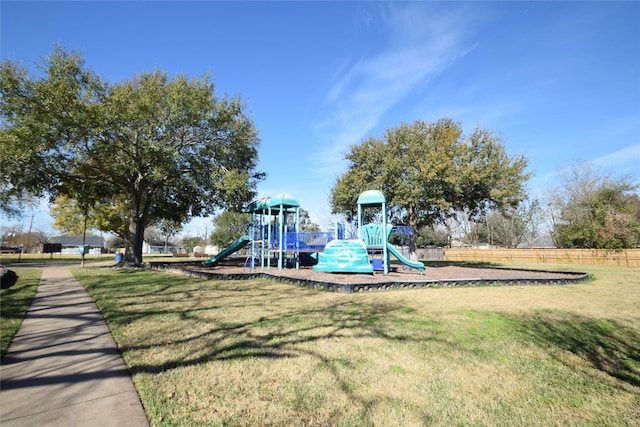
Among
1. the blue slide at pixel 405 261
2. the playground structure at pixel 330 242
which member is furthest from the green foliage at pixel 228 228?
the blue slide at pixel 405 261

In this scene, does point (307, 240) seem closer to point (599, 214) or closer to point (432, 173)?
point (432, 173)

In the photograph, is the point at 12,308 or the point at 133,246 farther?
the point at 133,246

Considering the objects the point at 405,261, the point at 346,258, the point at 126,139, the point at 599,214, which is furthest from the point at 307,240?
the point at 599,214

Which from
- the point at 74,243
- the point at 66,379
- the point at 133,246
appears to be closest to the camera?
the point at 66,379

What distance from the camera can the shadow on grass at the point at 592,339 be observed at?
423cm

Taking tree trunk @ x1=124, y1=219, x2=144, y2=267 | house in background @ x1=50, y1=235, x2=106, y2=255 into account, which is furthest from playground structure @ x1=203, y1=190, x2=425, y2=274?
house in background @ x1=50, y1=235, x2=106, y2=255

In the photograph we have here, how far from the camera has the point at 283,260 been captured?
1828 cm

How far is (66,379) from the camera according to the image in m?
3.56

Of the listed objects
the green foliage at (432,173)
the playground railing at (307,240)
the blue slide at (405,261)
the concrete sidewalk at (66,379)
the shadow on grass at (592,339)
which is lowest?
the shadow on grass at (592,339)

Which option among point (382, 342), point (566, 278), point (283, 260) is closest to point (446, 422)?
point (382, 342)

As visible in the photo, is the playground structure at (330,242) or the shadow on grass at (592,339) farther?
the playground structure at (330,242)

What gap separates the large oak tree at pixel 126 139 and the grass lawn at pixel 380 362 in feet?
38.4

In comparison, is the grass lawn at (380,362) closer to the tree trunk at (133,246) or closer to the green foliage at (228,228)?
the tree trunk at (133,246)

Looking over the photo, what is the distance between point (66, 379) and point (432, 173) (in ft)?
68.9
